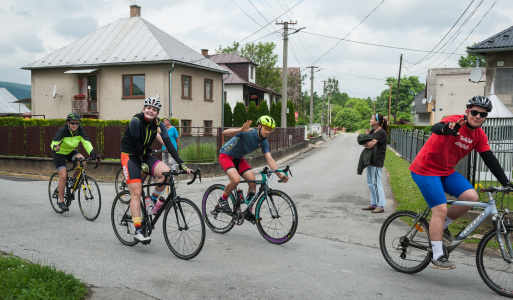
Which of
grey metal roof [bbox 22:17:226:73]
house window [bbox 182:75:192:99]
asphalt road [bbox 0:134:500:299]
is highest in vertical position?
grey metal roof [bbox 22:17:226:73]

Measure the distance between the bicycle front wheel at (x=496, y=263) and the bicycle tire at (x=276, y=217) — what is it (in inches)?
90.7

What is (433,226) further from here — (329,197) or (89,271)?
(329,197)

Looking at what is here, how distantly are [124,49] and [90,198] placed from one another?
22693 mm

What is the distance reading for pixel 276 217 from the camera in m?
6.02

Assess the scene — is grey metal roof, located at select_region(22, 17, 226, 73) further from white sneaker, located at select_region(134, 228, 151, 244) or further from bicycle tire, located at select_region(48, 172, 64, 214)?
white sneaker, located at select_region(134, 228, 151, 244)

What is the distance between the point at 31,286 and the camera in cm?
389

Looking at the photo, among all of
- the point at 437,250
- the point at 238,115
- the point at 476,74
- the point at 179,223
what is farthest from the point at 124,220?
the point at 238,115

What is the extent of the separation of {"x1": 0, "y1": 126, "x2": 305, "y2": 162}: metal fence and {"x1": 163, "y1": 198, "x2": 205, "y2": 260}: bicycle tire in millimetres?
10054

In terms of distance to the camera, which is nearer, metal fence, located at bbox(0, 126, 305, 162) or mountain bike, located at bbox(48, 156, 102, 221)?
mountain bike, located at bbox(48, 156, 102, 221)

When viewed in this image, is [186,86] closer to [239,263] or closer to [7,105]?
[239,263]

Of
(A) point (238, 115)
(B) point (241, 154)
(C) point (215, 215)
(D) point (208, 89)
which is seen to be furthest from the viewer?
(A) point (238, 115)

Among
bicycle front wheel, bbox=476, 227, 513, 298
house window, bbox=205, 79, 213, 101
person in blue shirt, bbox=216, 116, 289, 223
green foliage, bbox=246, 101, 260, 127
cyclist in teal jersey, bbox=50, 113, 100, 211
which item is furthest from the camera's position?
green foliage, bbox=246, 101, 260, 127

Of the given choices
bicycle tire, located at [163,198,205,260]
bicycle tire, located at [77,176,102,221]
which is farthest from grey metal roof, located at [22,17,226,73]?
bicycle tire, located at [163,198,205,260]

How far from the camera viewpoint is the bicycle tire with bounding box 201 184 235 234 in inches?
263
